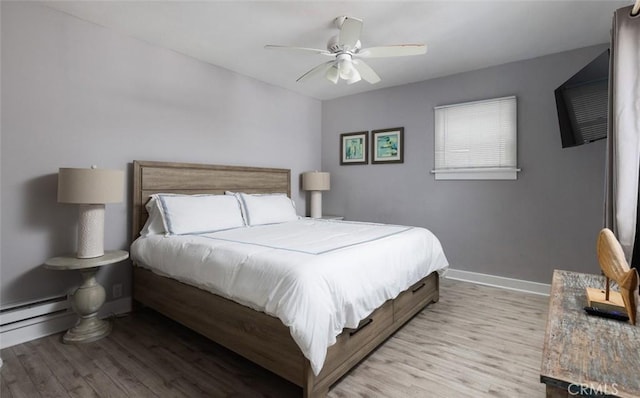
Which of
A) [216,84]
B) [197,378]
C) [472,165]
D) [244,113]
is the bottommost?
[197,378]

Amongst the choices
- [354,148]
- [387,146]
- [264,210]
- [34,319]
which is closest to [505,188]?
[387,146]

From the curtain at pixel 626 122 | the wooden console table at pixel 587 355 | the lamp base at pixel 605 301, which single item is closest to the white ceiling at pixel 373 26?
the curtain at pixel 626 122

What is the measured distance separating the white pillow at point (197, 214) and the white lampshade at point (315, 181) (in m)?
1.56

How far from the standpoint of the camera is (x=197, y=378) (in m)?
1.87

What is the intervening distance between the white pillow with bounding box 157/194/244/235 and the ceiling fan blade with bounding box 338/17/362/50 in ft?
6.18

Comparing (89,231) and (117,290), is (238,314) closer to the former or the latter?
(89,231)

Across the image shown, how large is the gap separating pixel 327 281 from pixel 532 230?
9.44 feet

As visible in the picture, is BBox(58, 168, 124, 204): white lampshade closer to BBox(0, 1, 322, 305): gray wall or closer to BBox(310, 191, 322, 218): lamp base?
BBox(0, 1, 322, 305): gray wall

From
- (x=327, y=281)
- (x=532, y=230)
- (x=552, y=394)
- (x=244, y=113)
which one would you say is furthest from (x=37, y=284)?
(x=532, y=230)

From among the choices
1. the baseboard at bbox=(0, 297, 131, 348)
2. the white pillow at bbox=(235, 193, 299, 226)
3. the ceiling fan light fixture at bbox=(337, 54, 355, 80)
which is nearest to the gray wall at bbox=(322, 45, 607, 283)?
the white pillow at bbox=(235, 193, 299, 226)

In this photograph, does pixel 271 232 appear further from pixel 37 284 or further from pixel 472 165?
pixel 472 165

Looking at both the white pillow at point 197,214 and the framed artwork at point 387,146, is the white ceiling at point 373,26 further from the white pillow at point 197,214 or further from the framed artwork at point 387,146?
the white pillow at point 197,214

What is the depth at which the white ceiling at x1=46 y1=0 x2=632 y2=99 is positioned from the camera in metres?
2.39

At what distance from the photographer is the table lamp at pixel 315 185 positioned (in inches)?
179
